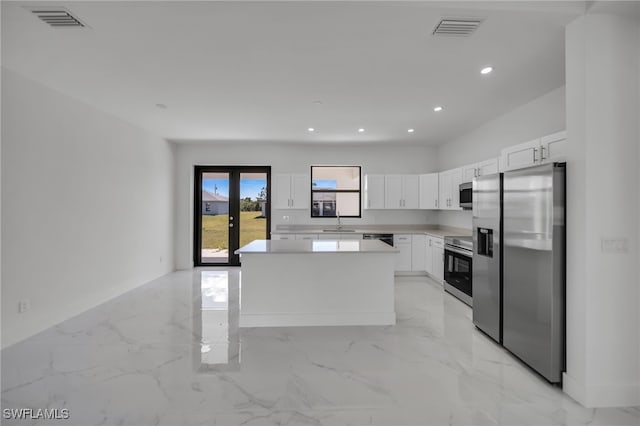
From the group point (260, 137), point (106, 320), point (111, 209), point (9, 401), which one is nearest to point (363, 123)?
point (260, 137)

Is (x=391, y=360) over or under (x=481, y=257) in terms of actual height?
under

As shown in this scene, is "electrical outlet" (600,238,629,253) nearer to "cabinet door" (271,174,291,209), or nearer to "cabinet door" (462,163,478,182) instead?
"cabinet door" (462,163,478,182)

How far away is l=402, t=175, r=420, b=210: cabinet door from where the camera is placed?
6.59m

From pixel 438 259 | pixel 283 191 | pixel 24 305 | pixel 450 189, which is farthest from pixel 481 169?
pixel 24 305

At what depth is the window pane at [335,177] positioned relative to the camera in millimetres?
7117

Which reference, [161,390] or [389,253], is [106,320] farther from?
[389,253]

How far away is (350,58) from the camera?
293 centimetres

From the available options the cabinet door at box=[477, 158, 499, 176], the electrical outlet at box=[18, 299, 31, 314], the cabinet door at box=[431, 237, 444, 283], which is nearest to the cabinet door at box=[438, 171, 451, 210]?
the cabinet door at box=[431, 237, 444, 283]

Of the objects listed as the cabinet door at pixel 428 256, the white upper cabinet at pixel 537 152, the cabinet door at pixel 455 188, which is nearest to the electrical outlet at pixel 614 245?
the white upper cabinet at pixel 537 152

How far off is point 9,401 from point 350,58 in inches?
143

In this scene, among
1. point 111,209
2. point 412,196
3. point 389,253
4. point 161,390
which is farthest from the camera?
point 412,196

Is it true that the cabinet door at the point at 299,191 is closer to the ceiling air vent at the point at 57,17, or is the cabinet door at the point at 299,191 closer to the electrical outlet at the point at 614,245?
the ceiling air vent at the point at 57,17

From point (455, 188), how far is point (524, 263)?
116 inches

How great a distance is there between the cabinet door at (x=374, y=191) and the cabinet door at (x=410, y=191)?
443 mm
